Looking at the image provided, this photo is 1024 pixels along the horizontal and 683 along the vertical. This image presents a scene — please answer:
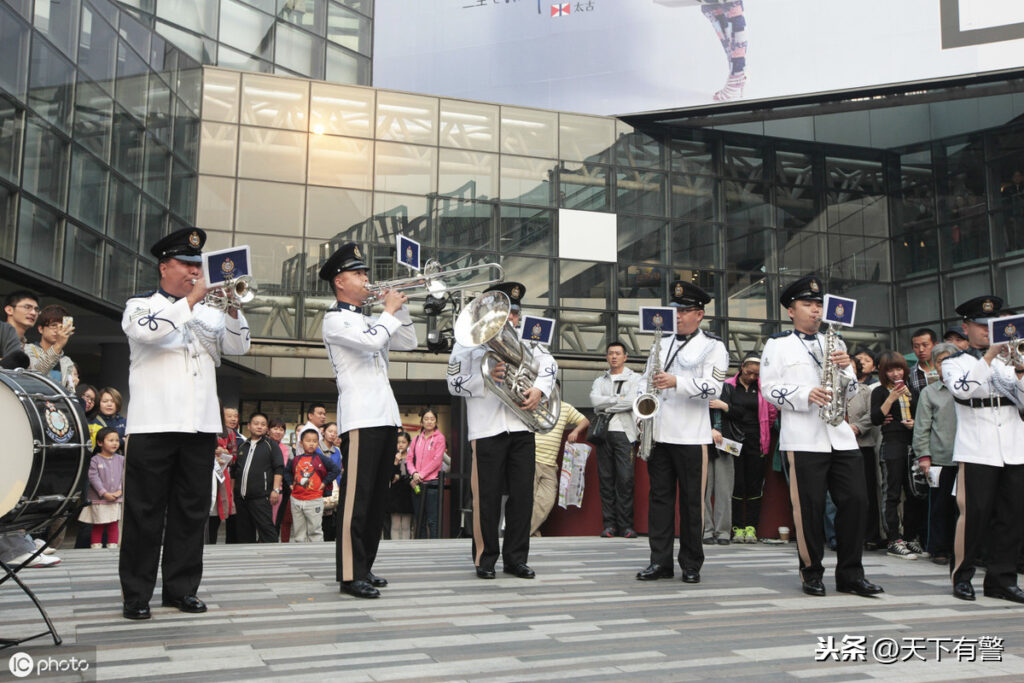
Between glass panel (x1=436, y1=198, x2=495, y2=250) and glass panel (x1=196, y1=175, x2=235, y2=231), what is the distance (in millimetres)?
→ 5296

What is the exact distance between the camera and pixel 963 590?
6090mm

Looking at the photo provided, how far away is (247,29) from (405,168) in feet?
24.2

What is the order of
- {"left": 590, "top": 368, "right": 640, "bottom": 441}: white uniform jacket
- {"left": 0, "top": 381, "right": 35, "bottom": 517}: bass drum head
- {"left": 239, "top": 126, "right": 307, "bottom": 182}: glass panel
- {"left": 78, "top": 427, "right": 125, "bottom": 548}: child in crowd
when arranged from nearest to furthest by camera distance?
1. {"left": 0, "top": 381, "right": 35, "bottom": 517}: bass drum head
2. {"left": 78, "top": 427, "right": 125, "bottom": 548}: child in crowd
3. {"left": 590, "top": 368, "right": 640, "bottom": 441}: white uniform jacket
4. {"left": 239, "top": 126, "right": 307, "bottom": 182}: glass panel

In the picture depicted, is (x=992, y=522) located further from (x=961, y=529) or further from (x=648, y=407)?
(x=648, y=407)

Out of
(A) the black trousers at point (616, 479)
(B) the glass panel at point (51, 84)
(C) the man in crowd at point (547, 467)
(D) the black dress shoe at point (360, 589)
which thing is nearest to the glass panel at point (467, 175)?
(B) the glass panel at point (51, 84)

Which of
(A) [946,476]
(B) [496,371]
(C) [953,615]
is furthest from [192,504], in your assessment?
(A) [946,476]

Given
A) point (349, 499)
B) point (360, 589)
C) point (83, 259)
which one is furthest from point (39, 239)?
point (360, 589)

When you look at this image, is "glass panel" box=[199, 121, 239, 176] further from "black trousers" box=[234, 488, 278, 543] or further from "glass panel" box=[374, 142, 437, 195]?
"black trousers" box=[234, 488, 278, 543]

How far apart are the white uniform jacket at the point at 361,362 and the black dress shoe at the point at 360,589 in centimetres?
97

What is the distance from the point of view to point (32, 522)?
4250mm

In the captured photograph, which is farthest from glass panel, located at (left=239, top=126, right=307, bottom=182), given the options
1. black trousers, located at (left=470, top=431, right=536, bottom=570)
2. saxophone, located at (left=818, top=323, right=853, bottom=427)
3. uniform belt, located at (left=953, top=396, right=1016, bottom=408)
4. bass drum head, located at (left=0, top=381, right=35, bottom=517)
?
bass drum head, located at (left=0, top=381, right=35, bottom=517)

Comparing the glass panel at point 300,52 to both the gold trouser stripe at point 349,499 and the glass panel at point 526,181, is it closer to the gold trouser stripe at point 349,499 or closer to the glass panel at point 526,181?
the glass panel at point 526,181

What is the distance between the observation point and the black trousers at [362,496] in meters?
5.84

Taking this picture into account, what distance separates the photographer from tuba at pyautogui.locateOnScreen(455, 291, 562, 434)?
6684 millimetres
